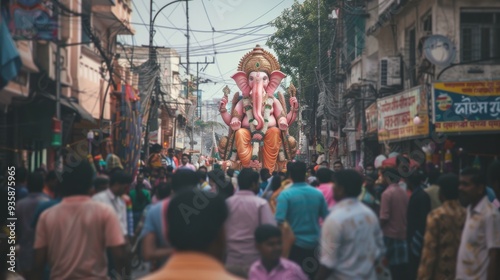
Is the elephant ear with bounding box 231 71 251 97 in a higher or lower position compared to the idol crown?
lower

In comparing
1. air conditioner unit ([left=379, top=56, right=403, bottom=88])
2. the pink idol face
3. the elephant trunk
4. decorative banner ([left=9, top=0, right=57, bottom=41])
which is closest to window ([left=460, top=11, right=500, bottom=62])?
air conditioner unit ([left=379, top=56, right=403, bottom=88])

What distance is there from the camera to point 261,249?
7633mm

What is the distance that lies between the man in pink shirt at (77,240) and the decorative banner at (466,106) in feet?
46.8

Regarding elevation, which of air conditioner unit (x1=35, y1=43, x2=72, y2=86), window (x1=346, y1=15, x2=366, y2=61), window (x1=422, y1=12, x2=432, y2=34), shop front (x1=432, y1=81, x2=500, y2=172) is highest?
window (x1=346, y1=15, x2=366, y2=61)

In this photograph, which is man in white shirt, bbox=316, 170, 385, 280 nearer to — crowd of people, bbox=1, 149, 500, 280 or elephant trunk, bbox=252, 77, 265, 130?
crowd of people, bbox=1, 149, 500, 280

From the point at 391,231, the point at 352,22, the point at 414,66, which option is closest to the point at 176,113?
the point at 352,22

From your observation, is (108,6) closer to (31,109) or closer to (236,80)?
(236,80)

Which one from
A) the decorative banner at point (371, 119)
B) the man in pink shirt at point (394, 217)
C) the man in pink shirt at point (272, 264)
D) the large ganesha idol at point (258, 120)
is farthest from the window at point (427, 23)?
the man in pink shirt at point (272, 264)

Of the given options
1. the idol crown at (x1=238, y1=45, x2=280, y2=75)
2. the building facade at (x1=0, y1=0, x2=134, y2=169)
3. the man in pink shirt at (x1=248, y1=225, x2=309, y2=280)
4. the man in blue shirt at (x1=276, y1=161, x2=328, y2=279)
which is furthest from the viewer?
the idol crown at (x1=238, y1=45, x2=280, y2=75)

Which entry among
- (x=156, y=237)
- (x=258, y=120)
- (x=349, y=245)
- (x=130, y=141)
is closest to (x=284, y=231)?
(x=156, y=237)

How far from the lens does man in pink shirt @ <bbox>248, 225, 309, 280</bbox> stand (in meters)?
7.45

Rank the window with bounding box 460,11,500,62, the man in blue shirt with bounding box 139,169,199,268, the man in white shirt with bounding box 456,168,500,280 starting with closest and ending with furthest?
the man in blue shirt with bounding box 139,169,199,268
the man in white shirt with bounding box 456,168,500,280
the window with bounding box 460,11,500,62

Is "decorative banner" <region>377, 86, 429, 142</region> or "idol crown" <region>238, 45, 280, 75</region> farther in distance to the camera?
"idol crown" <region>238, 45, 280, 75</region>

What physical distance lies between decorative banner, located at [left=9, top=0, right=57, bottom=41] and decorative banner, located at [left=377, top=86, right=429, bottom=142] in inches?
367
